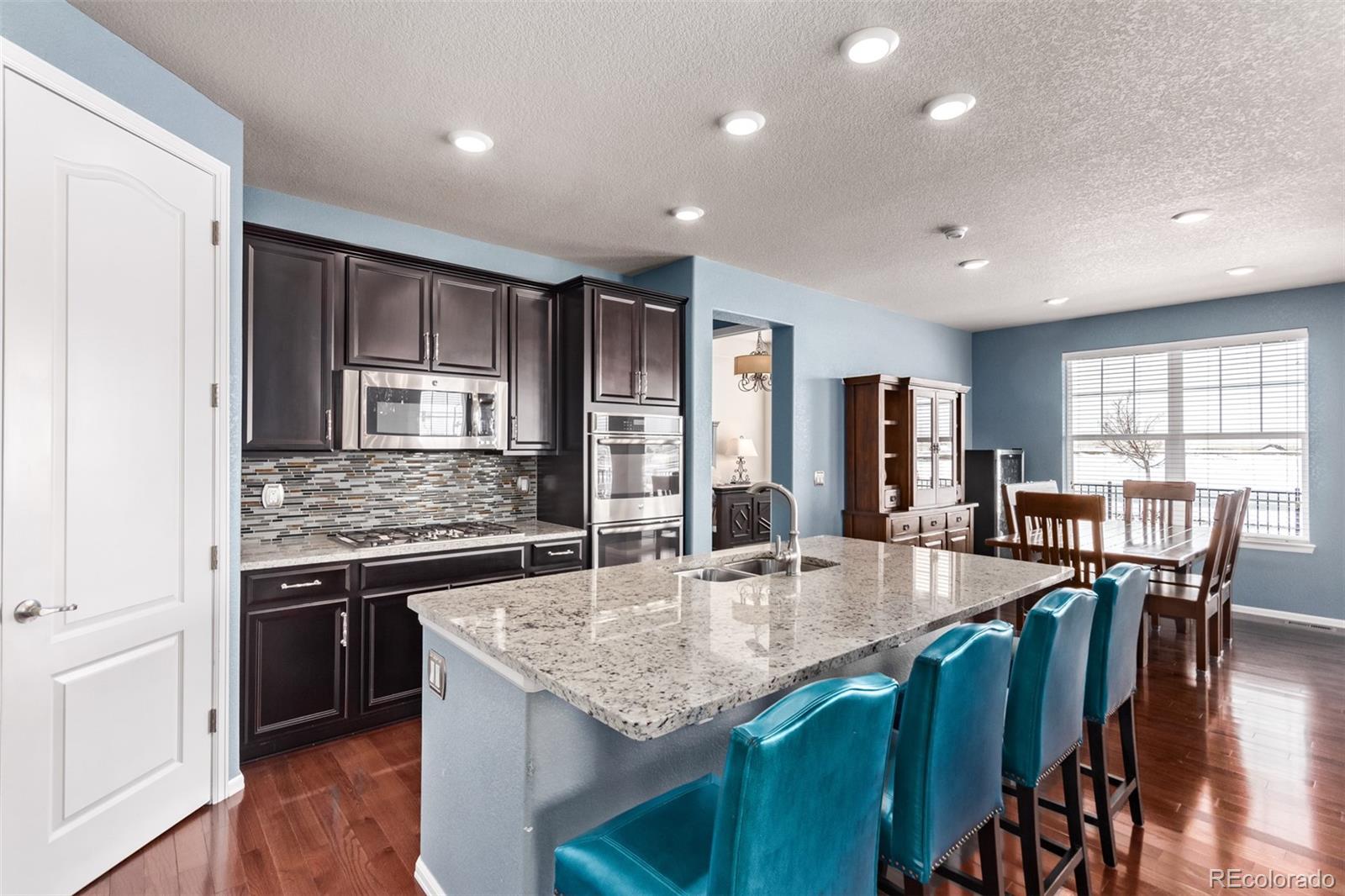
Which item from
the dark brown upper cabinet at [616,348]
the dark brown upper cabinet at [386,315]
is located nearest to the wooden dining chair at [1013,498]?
the dark brown upper cabinet at [616,348]

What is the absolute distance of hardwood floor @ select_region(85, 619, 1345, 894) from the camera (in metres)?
2.04

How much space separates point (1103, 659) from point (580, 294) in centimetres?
310

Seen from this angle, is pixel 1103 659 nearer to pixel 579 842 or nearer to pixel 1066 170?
pixel 579 842

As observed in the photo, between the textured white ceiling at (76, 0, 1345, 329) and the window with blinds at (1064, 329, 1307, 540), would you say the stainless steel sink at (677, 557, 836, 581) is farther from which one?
the window with blinds at (1064, 329, 1307, 540)

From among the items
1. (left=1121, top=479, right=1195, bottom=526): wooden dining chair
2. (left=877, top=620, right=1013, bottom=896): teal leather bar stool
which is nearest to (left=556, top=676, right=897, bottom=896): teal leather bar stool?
(left=877, top=620, right=1013, bottom=896): teal leather bar stool

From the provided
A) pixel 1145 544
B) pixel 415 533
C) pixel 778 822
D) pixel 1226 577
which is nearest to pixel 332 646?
pixel 415 533

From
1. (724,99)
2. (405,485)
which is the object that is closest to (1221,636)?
(724,99)

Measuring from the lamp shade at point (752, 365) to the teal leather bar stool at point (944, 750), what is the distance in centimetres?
490

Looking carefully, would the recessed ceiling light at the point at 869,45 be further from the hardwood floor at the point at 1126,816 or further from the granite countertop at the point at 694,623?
the hardwood floor at the point at 1126,816

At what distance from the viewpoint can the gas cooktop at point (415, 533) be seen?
3.23m

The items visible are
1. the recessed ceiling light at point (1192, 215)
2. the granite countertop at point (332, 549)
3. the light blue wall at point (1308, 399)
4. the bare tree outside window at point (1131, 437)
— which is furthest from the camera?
the bare tree outside window at point (1131, 437)

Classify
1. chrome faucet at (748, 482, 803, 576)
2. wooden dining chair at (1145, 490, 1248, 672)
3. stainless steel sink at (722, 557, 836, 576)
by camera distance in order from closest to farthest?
1. chrome faucet at (748, 482, 803, 576)
2. stainless steel sink at (722, 557, 836, 576)
3. wooden dining chair at (1145, 490, 1248, 672)

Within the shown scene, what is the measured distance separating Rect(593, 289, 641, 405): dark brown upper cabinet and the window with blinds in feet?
15.2

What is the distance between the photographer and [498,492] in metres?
4.20
